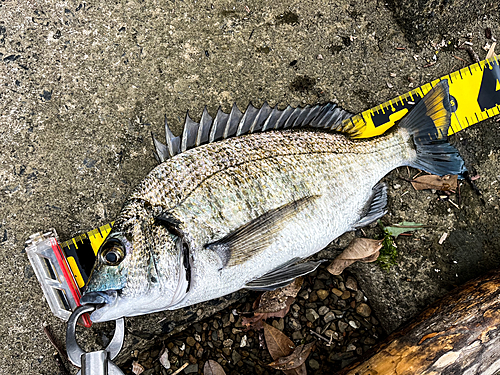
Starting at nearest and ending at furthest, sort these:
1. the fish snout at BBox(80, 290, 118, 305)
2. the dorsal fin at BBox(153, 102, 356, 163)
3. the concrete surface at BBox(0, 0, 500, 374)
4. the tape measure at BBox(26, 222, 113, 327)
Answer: the fish snout at BBox(80, 290, 118, 305), the dorsal fin at BBox(153, 102, 356, 163), the tape measure at BBox(26, 222, 113, 327), the concrete surface at BBox(0, 0, 500, 374)

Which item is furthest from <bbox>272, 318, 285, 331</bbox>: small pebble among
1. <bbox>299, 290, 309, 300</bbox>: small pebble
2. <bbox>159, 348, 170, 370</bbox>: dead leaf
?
<bbox>159, 348, 170, 370</bbox>: dead leaf

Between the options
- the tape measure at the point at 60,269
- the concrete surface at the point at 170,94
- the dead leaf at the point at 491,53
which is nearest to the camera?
the tape measure at the point at 60,269

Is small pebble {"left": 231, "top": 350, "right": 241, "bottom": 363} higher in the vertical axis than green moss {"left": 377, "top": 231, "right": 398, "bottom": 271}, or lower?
lower

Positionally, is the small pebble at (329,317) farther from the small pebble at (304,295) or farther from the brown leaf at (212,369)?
the brown leaf at (212,369)

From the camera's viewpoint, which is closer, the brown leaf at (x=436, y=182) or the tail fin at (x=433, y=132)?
the tail fin at (x=433, y=132)

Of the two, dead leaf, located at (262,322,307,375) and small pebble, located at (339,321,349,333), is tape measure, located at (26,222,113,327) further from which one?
small pebble, located at (339,321,349,333)

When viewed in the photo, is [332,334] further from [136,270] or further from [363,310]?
[136,270]

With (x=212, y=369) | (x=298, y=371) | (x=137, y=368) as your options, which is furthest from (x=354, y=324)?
(x=137, y=368)

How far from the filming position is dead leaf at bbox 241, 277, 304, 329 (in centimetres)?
286

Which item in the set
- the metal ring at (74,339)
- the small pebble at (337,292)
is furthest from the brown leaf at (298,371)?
the metal ring at (74,339)

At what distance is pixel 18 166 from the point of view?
272 centimetres

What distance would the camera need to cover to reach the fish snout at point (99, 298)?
73.8 inches

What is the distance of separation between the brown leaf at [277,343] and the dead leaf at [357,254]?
2.08 ft

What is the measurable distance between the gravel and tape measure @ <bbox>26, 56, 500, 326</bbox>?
30.8 inches
